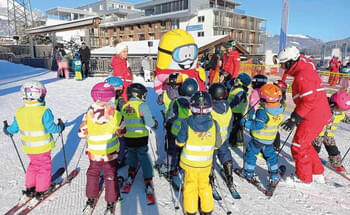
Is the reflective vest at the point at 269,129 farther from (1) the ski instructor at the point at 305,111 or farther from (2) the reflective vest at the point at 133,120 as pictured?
(2) the reflective vest at the point at 133,120

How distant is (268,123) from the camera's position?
9.98ft

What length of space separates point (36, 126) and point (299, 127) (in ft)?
11.7

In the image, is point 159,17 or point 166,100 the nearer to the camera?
point 166,100

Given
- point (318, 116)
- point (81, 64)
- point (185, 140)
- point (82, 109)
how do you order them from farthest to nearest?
point (81, 64), point (82, 109), point (318, 116), point (185, 140)

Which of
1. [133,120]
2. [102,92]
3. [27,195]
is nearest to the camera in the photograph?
[102,92]

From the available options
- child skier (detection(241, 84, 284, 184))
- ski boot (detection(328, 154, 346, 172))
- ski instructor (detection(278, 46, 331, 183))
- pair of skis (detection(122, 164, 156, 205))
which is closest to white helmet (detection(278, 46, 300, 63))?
ski instructor (detection(278, 46, 331, 183))

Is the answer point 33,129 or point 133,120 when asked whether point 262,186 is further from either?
point 33,129

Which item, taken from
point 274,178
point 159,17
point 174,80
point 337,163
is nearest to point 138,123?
point 174,80

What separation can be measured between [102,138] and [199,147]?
1.11 meters

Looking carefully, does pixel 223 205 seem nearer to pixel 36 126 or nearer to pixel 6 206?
pixel 36 126

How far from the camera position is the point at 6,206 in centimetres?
281

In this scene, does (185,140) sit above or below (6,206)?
above

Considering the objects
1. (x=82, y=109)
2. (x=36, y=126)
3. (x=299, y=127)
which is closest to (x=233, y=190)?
(x=299, y=127)

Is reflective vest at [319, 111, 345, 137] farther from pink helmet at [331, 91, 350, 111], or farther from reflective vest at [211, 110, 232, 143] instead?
reflective vest at [211, 110, 232, 143]
